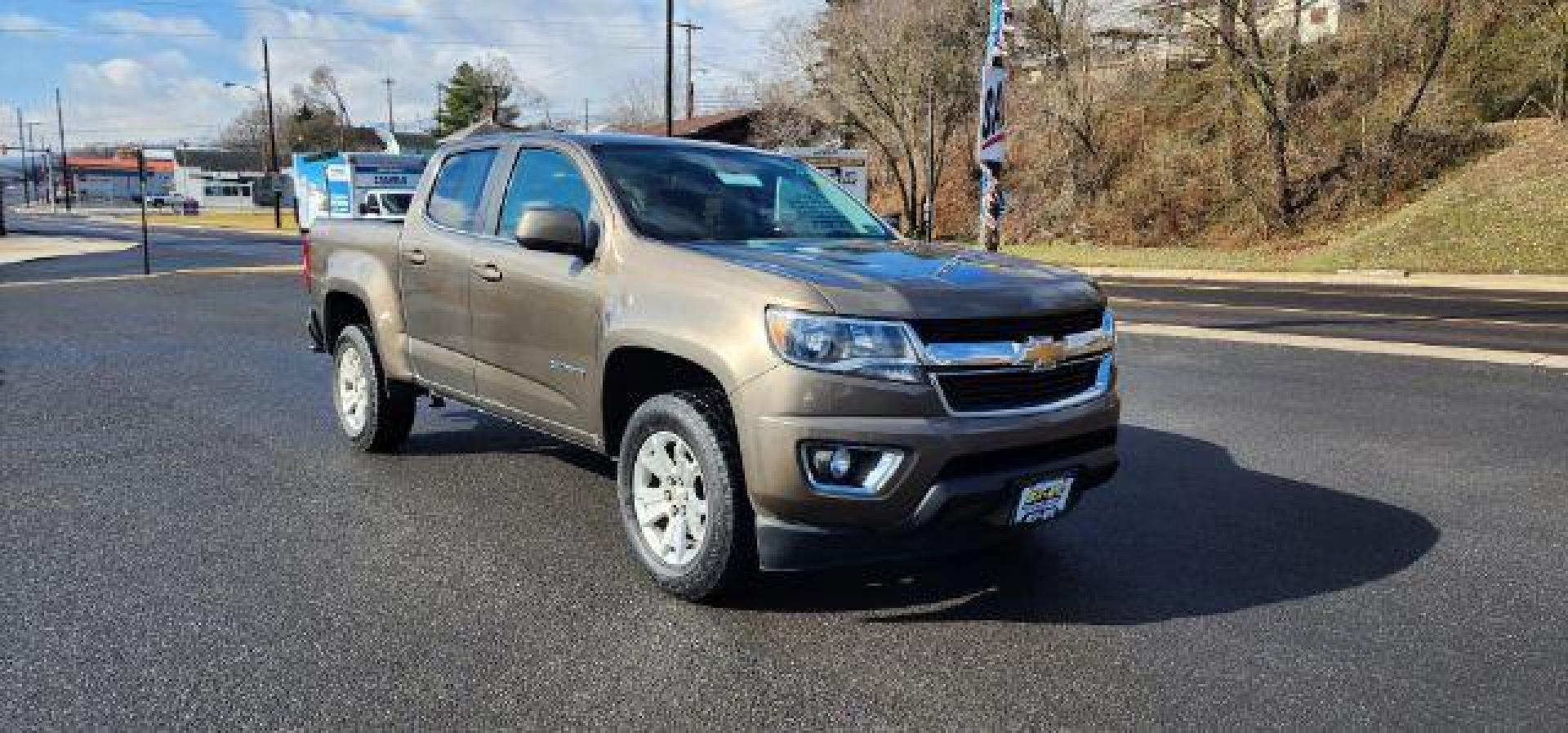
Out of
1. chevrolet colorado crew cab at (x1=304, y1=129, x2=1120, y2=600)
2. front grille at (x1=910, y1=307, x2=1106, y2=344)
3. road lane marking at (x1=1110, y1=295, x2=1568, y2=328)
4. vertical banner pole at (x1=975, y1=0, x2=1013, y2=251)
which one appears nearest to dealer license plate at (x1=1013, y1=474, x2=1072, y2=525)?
chevrolet colorado crew cab at (x1=304, y1=129, x2=1120, y2=600)

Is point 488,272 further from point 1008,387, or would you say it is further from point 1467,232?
point 1467,232

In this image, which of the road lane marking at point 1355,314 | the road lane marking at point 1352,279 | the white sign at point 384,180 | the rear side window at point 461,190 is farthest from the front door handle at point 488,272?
the white sign at point 384,180

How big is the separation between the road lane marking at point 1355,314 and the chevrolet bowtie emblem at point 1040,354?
12520 mm

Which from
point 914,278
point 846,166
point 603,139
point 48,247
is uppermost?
point 846,166

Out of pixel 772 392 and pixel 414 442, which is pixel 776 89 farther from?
pixel 772 392

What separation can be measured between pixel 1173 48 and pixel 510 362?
36276 millimetres

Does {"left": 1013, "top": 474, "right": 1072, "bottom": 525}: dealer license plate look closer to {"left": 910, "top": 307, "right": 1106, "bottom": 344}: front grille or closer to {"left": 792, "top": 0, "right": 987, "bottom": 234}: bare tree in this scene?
{"left": 910, "top": 307, "right": 1106, "bottom": 344}: front grille

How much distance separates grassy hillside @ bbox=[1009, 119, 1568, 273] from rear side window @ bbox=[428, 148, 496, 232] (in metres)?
23.3

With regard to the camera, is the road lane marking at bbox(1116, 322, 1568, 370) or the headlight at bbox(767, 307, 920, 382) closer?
the headlight at bbox(767, 307, 920, 382)

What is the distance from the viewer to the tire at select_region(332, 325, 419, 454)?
620cm

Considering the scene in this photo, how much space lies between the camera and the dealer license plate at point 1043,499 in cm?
387

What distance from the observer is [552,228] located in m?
4.32

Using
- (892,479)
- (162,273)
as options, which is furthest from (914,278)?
(162,273)

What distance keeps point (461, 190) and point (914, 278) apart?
2.83 meters
